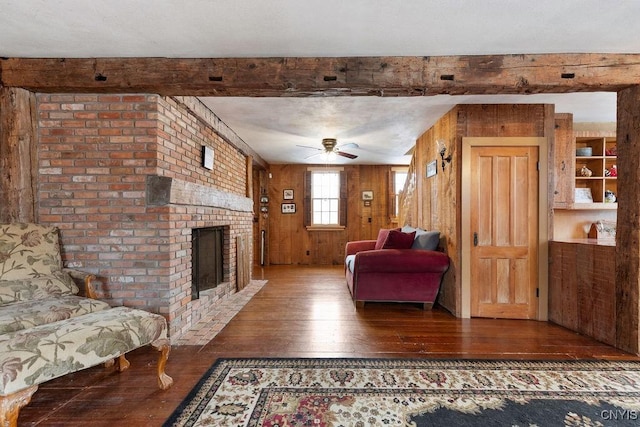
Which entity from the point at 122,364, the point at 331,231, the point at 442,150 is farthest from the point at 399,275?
the point at 331,231

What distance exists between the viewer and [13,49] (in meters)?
2.24

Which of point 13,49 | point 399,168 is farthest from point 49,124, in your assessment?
point 399,168

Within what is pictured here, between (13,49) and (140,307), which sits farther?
(140,307)

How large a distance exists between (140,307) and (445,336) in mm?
2780

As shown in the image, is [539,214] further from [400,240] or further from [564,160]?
[400,240]

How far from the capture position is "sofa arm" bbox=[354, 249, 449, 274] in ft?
11.5

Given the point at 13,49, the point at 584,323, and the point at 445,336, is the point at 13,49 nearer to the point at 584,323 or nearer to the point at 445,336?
the point at 445,336

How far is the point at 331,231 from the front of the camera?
716 cm

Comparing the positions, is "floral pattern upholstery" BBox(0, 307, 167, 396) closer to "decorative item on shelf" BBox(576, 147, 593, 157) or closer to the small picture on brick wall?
the small picture on brick wall

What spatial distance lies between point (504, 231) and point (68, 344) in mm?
3853

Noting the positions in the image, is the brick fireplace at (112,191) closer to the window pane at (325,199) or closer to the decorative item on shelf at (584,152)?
the window pane at (325,199)

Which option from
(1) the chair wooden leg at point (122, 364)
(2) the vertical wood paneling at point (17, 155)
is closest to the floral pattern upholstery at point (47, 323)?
(2) the vertical wood paneling at point (17, 155)

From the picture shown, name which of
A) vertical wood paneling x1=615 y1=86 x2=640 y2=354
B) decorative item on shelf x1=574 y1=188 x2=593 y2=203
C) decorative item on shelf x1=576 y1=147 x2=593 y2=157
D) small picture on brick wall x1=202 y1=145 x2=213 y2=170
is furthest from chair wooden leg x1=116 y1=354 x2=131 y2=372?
decorative item on shelf x1=576 y1=147 x2=593 y2=157

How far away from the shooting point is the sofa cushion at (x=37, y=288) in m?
2.09
